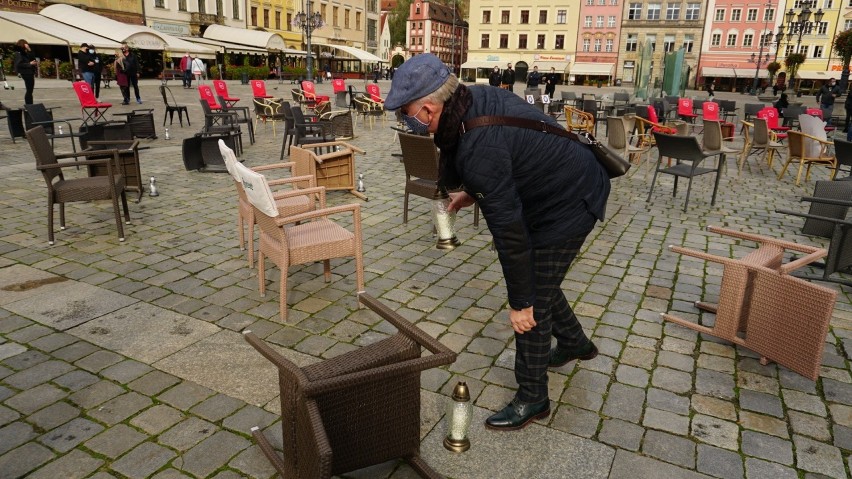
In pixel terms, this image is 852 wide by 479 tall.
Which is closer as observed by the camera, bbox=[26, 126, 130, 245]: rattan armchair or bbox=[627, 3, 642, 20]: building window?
bbox=[26, 126, 130, 245]: rattan armchair

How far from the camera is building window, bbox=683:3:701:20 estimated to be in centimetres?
6312

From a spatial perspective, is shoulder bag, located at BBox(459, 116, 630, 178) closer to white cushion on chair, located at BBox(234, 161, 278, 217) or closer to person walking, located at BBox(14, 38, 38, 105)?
white cushion on chair, located at BBox(234, 161, 278, 217)

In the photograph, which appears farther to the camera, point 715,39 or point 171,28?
point 715,39

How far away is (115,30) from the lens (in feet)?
101

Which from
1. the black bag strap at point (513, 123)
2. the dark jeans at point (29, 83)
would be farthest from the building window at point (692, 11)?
the black bag strap at point (513, 123)

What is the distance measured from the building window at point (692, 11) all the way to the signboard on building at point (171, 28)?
5149 cm

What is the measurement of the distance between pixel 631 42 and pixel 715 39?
876 cm

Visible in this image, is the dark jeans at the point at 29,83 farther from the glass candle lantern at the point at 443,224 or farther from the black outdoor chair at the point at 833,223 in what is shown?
the black outdoor chair at the point at 833,223

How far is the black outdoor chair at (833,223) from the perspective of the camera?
4117mm

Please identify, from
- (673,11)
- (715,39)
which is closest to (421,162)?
(673,11)

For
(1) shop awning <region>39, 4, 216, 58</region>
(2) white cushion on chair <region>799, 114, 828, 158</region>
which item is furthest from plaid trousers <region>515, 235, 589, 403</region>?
(1) shop awning <region>39, 4, 216, 58</region>

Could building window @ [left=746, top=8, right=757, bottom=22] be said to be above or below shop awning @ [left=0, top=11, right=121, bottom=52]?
above

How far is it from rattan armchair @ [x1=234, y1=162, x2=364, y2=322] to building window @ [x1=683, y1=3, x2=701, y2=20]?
70508 millimetres

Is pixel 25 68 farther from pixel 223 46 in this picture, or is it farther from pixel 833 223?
pixel 223 46
